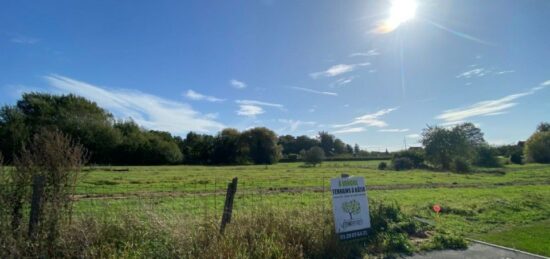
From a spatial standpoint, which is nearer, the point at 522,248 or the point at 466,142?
the point at 522,248

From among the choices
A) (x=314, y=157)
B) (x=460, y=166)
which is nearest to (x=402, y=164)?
(x=460, y=166)

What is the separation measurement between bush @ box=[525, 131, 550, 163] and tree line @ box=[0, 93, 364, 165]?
56.6m

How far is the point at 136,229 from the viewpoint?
6.21m

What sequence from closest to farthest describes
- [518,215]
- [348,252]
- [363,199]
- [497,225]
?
[348,252], [363,199], [497,225], [518,215]

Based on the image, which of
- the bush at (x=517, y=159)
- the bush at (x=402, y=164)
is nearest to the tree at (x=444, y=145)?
the bush at (x=402, y=164)

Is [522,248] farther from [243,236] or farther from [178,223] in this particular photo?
[178,223]

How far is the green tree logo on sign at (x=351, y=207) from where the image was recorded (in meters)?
7.62

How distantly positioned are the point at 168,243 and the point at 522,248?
8158mm

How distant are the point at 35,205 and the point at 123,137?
233ft

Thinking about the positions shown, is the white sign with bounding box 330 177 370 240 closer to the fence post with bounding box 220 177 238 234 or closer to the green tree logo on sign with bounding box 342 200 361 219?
the green tree logo on sign with bounding box 342 200 361 219

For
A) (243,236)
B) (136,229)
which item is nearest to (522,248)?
(243,236)

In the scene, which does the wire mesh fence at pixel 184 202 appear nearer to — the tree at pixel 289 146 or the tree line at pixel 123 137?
the tree line at pixel 123 137

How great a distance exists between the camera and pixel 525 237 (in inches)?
370

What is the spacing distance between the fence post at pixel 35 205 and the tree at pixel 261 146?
268 ft
